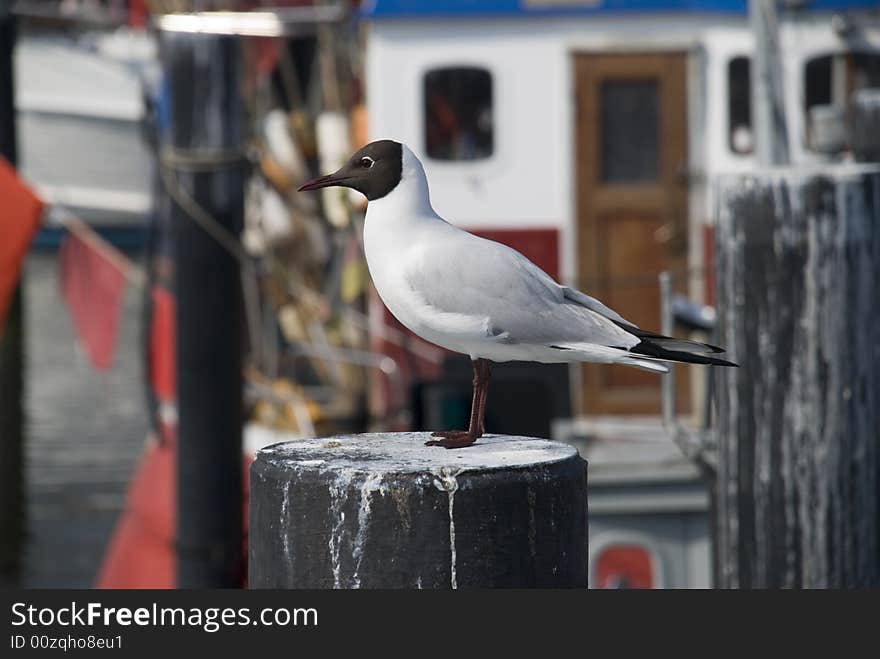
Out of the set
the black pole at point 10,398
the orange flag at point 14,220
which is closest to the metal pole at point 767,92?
the orange flag at point 14,220

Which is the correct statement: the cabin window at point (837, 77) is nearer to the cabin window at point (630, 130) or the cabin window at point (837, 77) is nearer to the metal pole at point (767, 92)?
the cabin window at point (630, 130)

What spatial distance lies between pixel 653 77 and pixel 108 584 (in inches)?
161

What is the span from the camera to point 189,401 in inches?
313

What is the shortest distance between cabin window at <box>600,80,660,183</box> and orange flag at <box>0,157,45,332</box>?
3233mm

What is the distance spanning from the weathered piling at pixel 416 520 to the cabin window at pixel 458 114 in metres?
7.05

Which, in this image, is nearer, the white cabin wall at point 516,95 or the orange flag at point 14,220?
the orange flag at point 14,220

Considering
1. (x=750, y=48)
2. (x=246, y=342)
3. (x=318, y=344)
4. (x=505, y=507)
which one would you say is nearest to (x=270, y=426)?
(x=318, y=344)

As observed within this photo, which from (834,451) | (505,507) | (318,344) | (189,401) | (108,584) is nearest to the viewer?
(505,507)

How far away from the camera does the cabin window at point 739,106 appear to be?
10562 millimetres

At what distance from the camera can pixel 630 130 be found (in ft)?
34.8

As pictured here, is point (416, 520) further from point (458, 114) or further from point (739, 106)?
point (739, 106)

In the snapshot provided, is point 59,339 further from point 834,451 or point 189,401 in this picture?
point 834,451

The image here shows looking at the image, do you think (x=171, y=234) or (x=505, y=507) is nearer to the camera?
(x=505, y=507)

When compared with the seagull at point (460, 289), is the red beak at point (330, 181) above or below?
above
